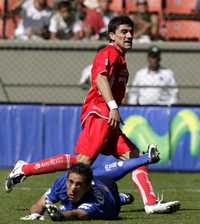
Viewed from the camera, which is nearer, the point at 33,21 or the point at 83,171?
the point at 83,171

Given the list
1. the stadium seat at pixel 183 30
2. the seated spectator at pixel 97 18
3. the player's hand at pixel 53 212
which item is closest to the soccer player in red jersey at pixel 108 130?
the player's hand at pixel 53 212

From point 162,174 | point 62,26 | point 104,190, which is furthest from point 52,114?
point 104,190

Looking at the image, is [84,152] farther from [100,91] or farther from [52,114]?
[52,114]

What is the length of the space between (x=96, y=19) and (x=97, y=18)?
30mm

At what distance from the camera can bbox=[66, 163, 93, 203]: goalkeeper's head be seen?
291 inches

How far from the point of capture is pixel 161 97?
50.3ft

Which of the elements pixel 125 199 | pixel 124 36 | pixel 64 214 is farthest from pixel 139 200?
pixel 64 214

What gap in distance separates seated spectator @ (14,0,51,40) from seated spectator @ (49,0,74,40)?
0.14 meters

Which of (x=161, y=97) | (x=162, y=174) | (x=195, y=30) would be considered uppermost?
(x=195, y=30)

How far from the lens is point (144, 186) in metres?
8.66

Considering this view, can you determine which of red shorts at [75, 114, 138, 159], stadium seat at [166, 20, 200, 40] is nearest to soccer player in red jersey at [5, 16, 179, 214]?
red shorts at [75, 114, 138, 159]

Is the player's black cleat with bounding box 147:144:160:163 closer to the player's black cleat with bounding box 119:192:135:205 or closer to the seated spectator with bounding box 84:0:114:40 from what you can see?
the player's black cleat with bounding box 119:192:135:205

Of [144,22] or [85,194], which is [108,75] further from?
[144,22]

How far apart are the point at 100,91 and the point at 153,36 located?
28.3 ft
